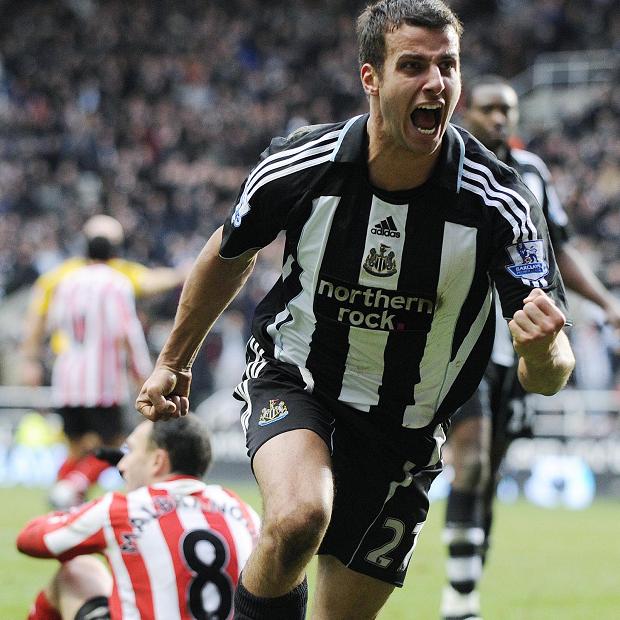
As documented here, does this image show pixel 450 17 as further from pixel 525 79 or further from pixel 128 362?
pixel 525 79

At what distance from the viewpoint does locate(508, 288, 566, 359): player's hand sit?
10.2 feet

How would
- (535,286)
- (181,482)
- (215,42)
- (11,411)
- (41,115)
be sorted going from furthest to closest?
1. (215,42)
2. (41,115)
3. (11,411)
4. (181,482)
5. (535,286)

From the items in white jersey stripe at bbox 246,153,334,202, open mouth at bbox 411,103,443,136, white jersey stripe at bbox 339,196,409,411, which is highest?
open mouth at bbox 411,103,443,136

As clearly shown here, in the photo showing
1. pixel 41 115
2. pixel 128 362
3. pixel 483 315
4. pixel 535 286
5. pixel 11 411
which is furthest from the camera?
pixel 41 115

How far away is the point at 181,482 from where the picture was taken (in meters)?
4.16

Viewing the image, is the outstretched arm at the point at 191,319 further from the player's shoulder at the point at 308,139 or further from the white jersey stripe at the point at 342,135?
the white jersey stripe at the point at 342,135

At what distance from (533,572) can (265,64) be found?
18.8 meters

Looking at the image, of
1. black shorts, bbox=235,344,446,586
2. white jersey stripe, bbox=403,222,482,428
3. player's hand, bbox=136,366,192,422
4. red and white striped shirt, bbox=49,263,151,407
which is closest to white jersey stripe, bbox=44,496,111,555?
player's hand, bbox=136,366,192,422

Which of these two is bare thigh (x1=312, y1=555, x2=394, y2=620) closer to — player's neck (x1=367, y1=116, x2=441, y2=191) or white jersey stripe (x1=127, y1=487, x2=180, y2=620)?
white jersey stripe (x1=127, y1=487, x2=180, y2=620)

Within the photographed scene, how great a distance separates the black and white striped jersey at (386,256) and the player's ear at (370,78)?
12 cm

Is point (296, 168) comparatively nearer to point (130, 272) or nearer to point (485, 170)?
point (485, 170)

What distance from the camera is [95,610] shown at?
4473mm

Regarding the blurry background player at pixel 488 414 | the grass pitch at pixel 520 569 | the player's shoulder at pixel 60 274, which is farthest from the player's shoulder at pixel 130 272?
the blurry background player at pixel 488 414

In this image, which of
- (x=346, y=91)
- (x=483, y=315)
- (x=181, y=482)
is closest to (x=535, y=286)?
(x=483, y=315)
